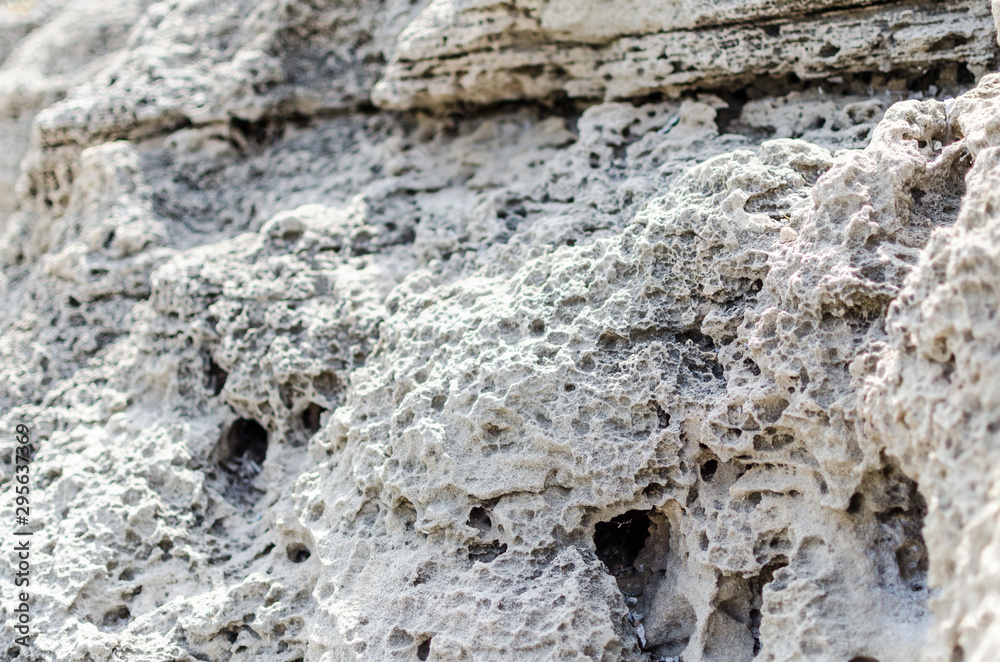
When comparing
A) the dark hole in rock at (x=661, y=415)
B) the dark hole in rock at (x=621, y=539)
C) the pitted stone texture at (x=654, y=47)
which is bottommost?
the dark hole in rock at (x=621, y=539)

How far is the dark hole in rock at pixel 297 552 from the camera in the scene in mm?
2781

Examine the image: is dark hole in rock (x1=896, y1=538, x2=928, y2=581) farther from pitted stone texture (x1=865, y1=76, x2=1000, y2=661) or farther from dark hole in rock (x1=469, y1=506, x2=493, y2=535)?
dark hole in rock (x1=469, y1=506, x2=493, y2=535)

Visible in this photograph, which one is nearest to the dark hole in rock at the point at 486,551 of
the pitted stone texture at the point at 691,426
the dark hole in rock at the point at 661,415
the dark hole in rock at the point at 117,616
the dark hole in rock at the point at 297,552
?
the pitted stone texture at the point at 691,426

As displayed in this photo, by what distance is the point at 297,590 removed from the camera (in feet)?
8.66

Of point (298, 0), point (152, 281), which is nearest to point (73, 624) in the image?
point (152, 281)

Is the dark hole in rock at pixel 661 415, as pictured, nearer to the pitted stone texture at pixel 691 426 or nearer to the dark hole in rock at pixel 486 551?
the pitted stone texture at pixel 691 426

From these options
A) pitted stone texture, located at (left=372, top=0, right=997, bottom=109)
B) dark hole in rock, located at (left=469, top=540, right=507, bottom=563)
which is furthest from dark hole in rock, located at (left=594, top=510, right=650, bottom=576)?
pitted stone texture, located at (left=372, top=0, right=997, bottom=109)

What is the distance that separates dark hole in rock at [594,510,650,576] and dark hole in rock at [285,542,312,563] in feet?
3.33

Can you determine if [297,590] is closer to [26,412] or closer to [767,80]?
[26,412]

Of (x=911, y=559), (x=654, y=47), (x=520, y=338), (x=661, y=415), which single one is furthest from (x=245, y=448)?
(x=911, y=559)

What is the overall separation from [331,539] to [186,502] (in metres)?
0.66

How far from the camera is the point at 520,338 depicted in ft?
8.28

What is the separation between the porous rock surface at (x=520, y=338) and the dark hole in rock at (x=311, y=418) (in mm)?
14

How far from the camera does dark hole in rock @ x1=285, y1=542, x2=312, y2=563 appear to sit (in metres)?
2.78
